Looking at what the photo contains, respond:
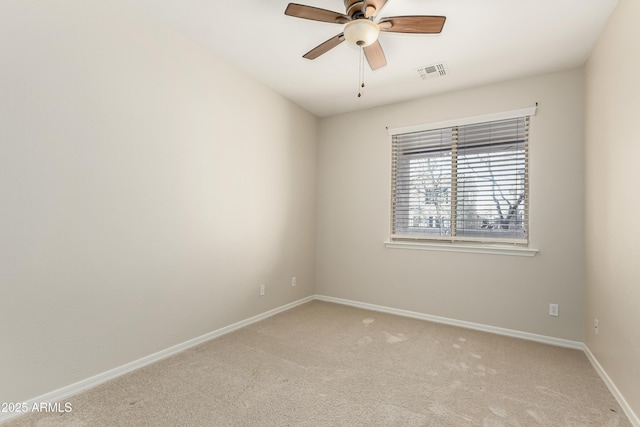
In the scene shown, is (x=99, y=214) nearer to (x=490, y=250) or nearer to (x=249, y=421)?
(x=249, y=421)

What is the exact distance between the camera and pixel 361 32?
194cm

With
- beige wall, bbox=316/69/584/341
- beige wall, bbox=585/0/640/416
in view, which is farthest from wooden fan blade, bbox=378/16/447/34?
beige wall, bbox=316/69/584/341

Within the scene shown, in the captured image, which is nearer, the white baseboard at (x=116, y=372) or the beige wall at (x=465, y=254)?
the white baseboard at (x=116, y=372)

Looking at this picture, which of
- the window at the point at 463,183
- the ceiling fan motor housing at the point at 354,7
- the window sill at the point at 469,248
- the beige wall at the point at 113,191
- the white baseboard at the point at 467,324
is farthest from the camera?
the window at the point at 463,183

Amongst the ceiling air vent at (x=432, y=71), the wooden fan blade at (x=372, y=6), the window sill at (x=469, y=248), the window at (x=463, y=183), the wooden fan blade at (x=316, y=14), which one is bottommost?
the window sill at (x=469, y=248)

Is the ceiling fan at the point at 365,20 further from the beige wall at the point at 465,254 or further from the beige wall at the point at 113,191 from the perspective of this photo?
the beige wall at the point at 465,254

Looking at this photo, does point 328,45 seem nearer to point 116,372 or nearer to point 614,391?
point 116,372

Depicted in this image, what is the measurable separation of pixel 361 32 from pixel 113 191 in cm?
197

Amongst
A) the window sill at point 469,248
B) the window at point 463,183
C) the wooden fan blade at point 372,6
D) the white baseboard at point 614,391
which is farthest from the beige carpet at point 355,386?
the wooden fan blade at point 372,6

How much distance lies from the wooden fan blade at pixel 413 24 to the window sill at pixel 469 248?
2.19 meters

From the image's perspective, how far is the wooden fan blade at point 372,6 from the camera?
1.82m

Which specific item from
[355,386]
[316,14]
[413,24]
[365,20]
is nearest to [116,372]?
[355,386]

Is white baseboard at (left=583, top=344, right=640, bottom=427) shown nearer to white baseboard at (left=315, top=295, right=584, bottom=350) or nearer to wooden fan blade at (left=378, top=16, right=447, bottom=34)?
white baseboard at (left=315, top=295, right=584, bottom=350)

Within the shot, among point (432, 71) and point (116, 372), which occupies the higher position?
point (432, 71)
